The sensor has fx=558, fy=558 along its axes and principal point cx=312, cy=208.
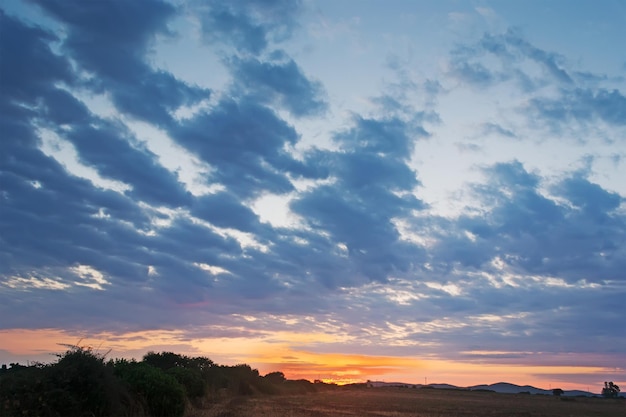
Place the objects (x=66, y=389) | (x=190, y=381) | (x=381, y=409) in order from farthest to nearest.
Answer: (x=381, y=409) < (x=190, y=381) < (x=66, y=389)

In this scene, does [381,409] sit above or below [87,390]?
below

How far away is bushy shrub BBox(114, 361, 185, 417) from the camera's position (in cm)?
3002

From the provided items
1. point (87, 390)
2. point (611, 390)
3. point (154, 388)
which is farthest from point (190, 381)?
point (611, 390)

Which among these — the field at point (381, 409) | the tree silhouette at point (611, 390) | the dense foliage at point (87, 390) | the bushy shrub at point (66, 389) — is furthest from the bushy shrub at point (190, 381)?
the tree silhouette at point (611, 390)

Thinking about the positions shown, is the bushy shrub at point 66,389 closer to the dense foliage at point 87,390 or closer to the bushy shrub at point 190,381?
the dense foliage at point 87,390

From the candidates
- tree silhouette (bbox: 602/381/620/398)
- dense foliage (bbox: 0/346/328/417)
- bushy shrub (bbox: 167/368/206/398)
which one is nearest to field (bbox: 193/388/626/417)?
bushy shrub (bbox: 167/368/206/398)

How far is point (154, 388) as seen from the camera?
30234 millimetres

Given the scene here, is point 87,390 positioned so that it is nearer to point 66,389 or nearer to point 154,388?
point 66,389

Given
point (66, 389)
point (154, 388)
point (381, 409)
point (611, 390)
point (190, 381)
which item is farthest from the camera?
point (611, 390)

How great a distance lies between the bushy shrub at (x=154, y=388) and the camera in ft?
98.5

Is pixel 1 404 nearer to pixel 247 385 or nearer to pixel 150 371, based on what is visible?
pixel 150 371

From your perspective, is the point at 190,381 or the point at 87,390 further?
the point at 190,381

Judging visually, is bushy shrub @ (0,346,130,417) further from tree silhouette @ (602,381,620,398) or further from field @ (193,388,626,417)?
tree silhouette @ (602,381,620,398)

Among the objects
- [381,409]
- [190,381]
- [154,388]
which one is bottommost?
[381,409]
